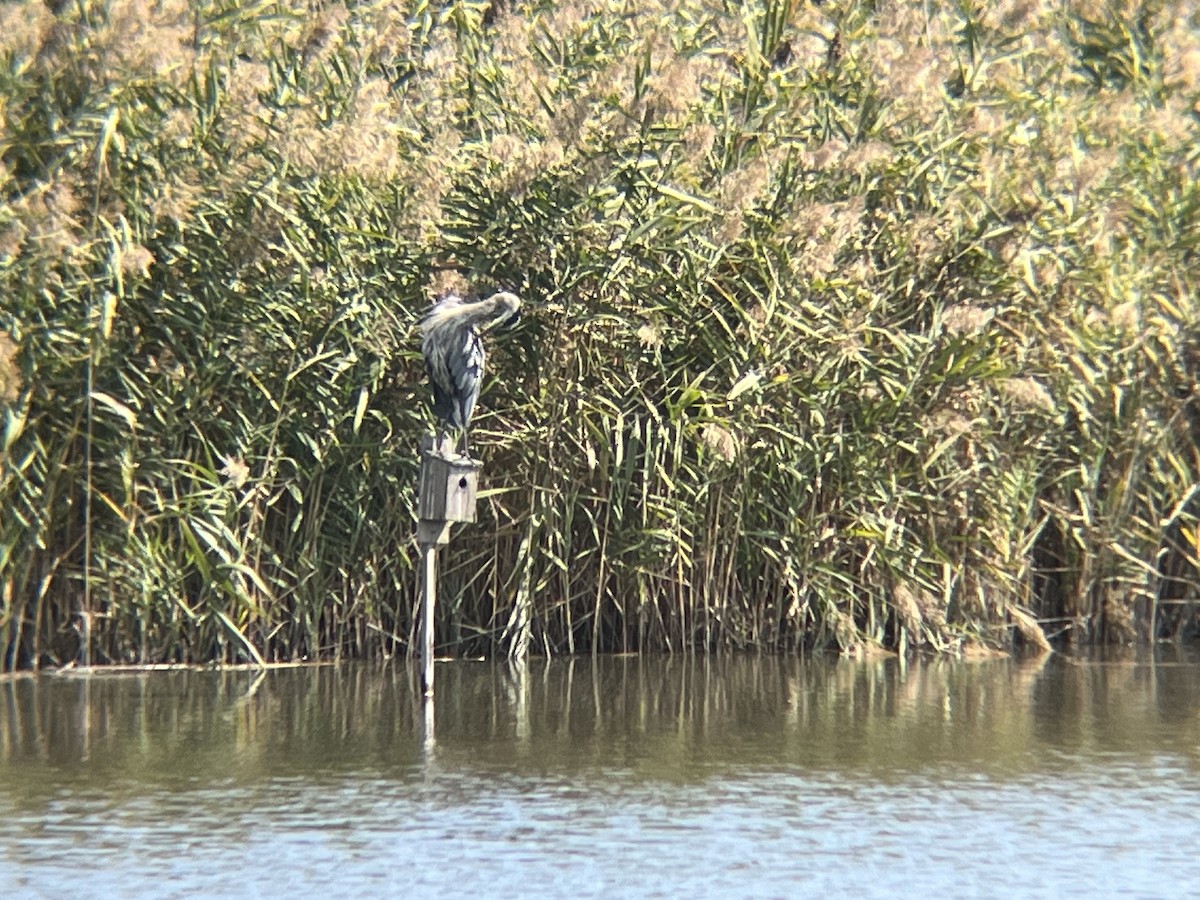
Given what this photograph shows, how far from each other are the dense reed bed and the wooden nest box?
127cm

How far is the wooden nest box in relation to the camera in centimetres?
1154

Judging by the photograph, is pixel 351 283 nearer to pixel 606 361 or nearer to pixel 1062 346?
pixel 606 361

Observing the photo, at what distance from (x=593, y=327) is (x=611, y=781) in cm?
438

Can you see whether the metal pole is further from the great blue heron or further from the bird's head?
the bird's head

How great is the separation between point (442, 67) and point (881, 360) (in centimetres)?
340

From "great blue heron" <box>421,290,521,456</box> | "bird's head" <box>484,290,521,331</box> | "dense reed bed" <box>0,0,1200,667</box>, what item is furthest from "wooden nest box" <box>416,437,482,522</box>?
"dense reed bed" <box>0,0,1200,667</box>

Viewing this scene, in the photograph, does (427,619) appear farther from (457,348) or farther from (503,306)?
(503,306)

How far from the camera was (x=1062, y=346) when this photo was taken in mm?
14195

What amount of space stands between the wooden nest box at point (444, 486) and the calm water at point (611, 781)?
1.08 meters

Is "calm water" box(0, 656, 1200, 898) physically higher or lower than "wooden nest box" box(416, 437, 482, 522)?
lower

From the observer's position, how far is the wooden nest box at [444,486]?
11.5 m

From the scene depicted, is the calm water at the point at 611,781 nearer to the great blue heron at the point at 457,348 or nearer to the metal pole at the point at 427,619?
the metal pole at the point at 427,619

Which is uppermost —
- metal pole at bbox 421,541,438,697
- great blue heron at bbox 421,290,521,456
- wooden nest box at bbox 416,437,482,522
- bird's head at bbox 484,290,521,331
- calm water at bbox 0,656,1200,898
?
bird's head at bbox 484,290,521,331

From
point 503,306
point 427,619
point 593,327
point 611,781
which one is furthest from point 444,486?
point 611,781
